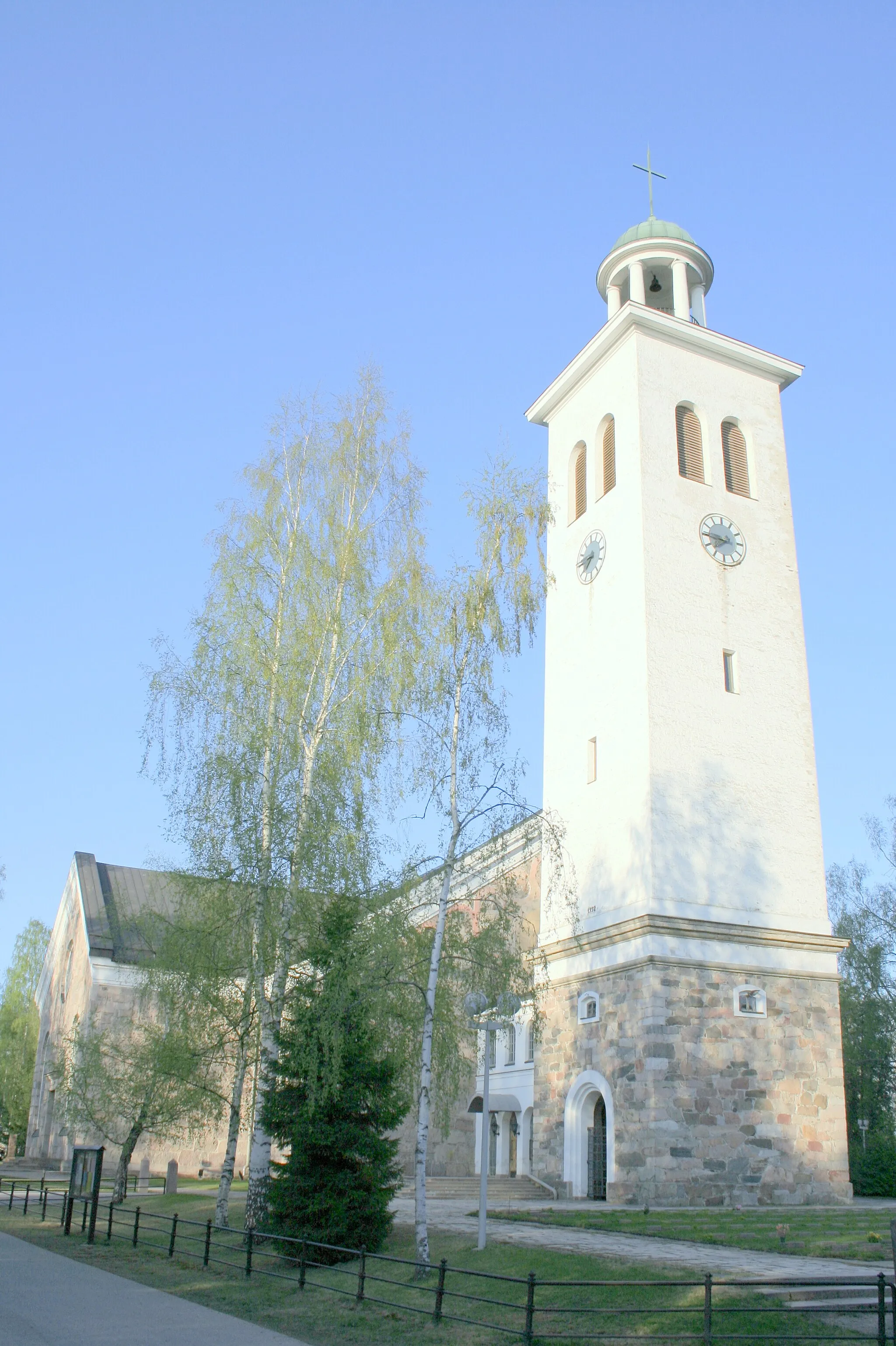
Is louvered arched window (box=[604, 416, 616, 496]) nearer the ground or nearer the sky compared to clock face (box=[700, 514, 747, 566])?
nearer the sky

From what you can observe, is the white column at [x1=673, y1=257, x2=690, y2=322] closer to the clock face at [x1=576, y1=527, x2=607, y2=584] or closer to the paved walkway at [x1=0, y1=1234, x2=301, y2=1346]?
the clock face at [x1=576, y1=527, x2=607, y2=584]

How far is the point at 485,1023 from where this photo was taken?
629 inches

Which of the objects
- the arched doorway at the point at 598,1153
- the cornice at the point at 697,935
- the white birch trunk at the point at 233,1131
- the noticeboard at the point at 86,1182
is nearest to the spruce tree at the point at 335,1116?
the white birch trunk at the point at 233,1131

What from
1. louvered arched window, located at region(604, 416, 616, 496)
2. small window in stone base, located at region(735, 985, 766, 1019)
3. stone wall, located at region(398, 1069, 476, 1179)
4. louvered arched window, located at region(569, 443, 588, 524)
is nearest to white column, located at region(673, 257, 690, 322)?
louvered arched window, located at region(604, 416, 616, 496)

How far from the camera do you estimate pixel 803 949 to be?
25.7m

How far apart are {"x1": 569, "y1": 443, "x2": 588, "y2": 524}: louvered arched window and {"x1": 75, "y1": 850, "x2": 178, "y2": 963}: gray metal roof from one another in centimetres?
2000

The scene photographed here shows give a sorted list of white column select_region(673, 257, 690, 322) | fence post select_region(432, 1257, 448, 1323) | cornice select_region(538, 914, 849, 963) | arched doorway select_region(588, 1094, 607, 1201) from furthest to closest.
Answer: white column select_region(673, 257, 690, 322) → arched doorway select_region(588, 1094, 607, 1201) → cornice select_region(538, 914, 849, 963) → fence post select_region(432, 1257, 448, 1323)

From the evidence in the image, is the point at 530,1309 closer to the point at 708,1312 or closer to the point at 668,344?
the point at 708,1312

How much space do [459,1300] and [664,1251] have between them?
12.8ft

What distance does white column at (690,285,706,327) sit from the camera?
3328cm

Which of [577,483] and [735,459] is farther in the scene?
[577,483]

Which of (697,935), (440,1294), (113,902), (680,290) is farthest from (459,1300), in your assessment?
(113,902)

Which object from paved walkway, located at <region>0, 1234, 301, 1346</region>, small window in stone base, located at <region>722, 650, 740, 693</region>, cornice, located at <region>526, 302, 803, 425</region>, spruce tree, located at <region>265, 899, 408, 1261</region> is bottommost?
paved walkway, located at <region>0, 1234, 301, 1346</region>

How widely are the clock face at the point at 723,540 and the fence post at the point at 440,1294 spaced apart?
21.2 metres
